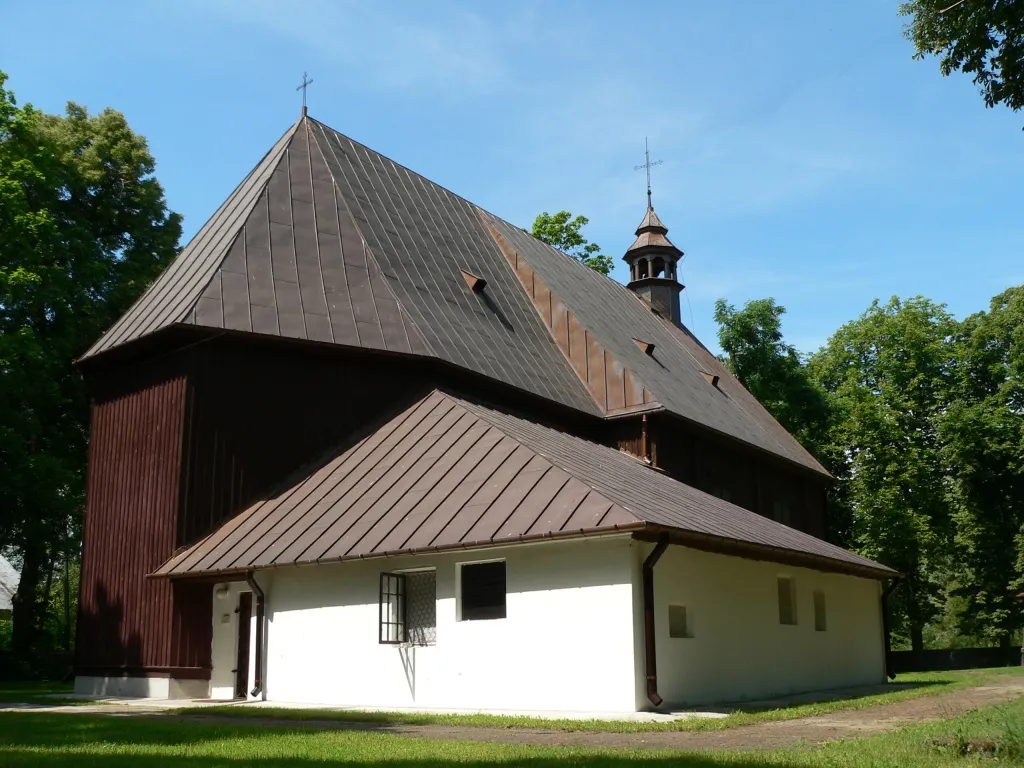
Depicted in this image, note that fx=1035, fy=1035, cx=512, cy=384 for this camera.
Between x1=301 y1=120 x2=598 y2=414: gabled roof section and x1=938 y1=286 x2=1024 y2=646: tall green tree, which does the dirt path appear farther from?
x1=938 y1=286 x2=1024 y2=646: tall green tree

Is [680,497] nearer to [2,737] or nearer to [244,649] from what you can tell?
[244,649]

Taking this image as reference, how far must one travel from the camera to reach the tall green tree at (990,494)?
1439 inches

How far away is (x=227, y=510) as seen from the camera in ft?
55.6

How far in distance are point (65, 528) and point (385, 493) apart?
53.8ft

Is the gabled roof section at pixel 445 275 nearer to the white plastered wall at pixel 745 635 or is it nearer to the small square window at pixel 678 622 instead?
the white plastered wall at pixel 745 635

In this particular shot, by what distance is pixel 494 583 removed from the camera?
46.7ft

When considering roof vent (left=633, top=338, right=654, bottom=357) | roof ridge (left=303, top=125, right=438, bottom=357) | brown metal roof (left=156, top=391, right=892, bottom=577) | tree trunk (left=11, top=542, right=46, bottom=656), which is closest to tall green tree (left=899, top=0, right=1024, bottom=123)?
brown metal roof (left=156, top=391, right=892, bottom=577)

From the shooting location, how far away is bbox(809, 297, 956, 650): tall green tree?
3612 cm

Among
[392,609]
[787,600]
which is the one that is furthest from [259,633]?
[787,600]

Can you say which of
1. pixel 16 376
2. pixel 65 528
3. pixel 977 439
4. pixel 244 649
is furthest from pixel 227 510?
pixel 977 439

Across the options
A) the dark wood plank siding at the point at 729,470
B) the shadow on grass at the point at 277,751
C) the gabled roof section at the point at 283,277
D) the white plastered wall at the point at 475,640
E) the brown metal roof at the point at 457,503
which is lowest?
the shadow on grass at the point at 277,751

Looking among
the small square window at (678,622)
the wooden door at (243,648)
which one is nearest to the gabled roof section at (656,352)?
the small square window at (678,622)

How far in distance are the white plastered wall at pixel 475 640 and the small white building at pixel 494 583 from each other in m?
0.02

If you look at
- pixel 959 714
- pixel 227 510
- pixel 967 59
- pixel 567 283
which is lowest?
pixel 959 714
